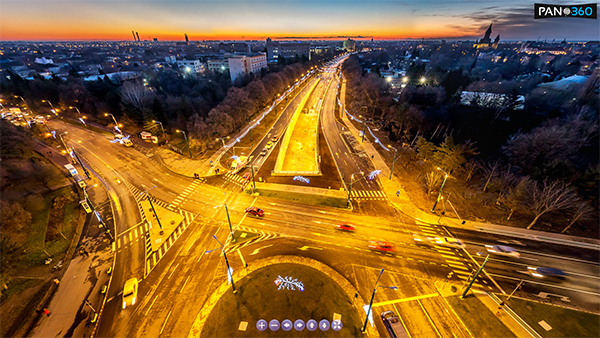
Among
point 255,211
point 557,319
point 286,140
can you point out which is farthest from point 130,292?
point 286,140

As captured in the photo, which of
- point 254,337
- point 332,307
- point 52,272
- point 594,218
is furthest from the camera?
point 594,218

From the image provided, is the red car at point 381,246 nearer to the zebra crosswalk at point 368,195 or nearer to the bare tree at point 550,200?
the zebra crosswalk at point 368,195

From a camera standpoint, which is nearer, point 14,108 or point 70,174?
point 70,174

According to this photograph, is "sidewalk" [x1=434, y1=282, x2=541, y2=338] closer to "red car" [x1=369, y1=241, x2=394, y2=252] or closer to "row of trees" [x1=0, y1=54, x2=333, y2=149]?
"red car" [x1=369, y1=241, x2=394, y2=252]

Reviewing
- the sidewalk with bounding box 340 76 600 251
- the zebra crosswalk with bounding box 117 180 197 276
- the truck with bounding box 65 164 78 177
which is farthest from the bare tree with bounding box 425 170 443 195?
the truck with bounding box 65 164 78 177

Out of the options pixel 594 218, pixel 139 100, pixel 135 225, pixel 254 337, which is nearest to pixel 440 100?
pixel 594 218

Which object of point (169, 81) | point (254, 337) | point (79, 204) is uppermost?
point (169, 81)

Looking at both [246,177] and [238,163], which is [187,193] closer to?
[246,177]

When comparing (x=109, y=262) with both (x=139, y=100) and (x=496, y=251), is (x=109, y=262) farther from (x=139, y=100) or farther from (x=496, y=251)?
(x=139, y=100)
